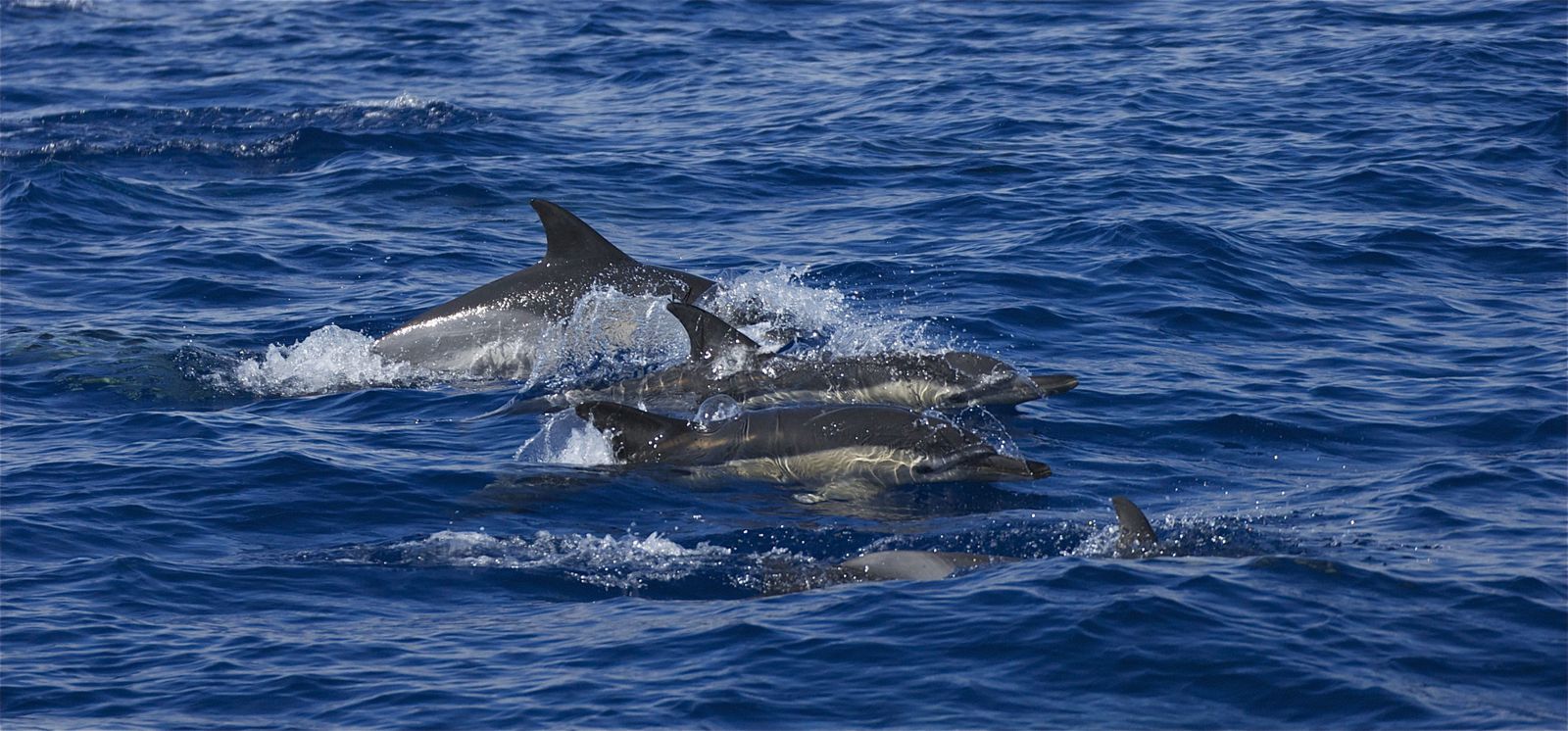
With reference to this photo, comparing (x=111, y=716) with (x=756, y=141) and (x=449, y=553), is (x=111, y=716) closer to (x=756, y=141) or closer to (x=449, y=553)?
(x=449, y=553)

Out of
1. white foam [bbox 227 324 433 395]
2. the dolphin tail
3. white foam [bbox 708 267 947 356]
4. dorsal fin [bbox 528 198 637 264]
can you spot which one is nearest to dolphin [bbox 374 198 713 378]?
dorsal fin [bbox 528 198 637 264]

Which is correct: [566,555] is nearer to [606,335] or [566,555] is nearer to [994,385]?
[994,385]

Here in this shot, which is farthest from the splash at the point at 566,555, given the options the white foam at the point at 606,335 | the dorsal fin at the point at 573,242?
the dorsal fin at the point at 573,242

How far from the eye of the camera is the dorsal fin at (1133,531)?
10.6m

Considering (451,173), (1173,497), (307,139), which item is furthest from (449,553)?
(307,139)

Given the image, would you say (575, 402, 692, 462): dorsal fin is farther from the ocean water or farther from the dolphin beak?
the dolphin beak

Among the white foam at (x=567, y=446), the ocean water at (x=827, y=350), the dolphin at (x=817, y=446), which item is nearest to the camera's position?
the ocean water at (x=827, y=350)

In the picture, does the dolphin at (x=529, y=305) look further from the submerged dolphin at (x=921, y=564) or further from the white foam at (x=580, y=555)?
the submerged dolphin at (x=921, y=564)

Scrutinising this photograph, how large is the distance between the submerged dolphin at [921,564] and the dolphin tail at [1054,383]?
371 centimetres

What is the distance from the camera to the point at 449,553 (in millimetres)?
11281

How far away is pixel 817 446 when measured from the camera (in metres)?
12.7

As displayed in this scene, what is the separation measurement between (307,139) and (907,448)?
1551 cm

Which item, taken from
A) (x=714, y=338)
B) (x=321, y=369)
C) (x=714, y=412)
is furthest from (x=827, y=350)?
(x=321, y=369)

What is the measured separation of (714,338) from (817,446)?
240cm
